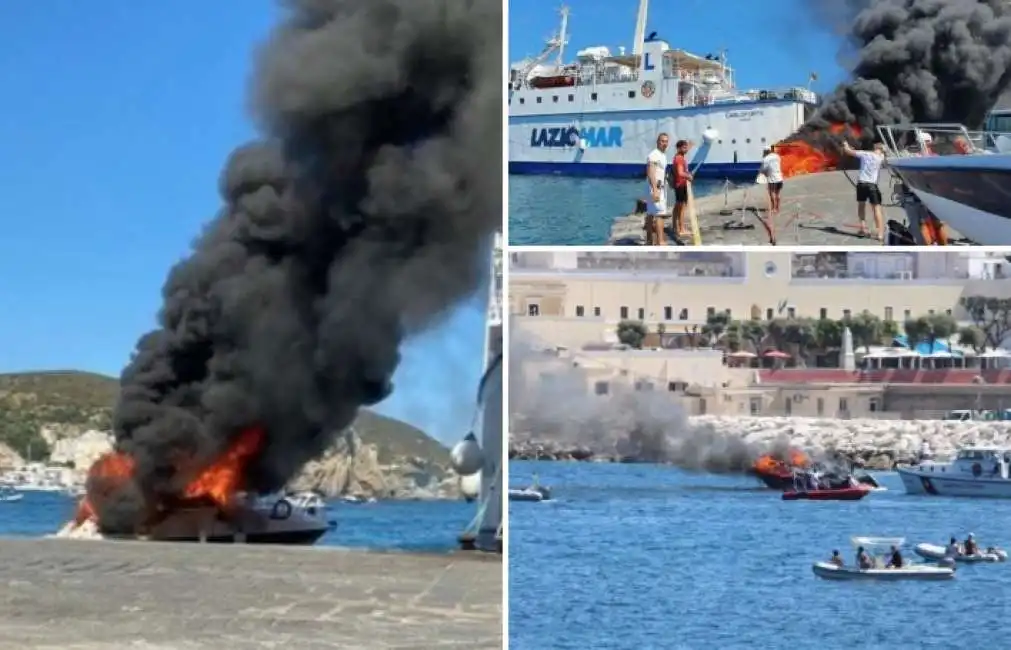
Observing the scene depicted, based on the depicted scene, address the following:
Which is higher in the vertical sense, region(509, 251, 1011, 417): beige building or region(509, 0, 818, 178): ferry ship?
region(509, 0, 818, 178): ferry ship

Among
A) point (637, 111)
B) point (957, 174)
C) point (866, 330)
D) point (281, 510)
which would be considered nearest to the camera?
point (866, 330)

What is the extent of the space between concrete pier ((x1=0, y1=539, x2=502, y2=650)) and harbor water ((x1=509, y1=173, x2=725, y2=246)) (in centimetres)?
305

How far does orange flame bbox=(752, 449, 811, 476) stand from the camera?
6.64 metres

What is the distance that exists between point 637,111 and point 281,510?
15289 millimetres

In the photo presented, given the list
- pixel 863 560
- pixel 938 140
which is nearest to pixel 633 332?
pixel 863 560

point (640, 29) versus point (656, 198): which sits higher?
point (640, 29)

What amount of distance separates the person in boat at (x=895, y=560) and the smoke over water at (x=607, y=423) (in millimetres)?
727

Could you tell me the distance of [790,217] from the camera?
22.3ft

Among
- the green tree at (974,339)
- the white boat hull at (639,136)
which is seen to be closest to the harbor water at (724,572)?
the green tree at (974,339)

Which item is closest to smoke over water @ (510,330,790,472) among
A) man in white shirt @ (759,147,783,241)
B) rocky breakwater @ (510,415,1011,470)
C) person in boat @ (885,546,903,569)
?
rocky breakwater @ (510,415,1011,470)

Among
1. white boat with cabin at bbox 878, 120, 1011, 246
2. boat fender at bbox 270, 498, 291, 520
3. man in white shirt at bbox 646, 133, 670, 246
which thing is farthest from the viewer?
boat fender at bbox 270, 498, 291, 520

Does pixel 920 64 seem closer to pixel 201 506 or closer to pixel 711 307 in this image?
pixel 711 307

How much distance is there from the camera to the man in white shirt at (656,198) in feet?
22.0

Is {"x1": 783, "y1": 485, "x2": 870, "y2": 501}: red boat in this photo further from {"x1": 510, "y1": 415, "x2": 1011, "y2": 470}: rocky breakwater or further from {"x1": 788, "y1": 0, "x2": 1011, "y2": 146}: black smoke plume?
{"x1": 788, "y1": 0, "x2": 1011, "y2": 146}: black smoke plume
